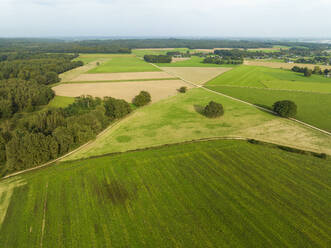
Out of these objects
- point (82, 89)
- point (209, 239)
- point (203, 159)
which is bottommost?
point (209, 239)

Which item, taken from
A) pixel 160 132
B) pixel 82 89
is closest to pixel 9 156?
pixel 160 132

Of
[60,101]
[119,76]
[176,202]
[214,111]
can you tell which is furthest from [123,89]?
[176,202]

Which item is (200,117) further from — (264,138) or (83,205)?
(83,205)

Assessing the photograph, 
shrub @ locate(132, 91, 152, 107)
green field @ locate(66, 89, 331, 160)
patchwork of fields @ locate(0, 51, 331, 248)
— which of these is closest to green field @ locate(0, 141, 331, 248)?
patchwork of fields @ locate(0, 51, 331, 248)

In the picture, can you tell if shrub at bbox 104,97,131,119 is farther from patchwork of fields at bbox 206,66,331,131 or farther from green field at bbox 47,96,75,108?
patchwork of fields at bbox 206,66,331,131

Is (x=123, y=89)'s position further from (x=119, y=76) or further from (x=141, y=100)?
(x=119, y=76)
